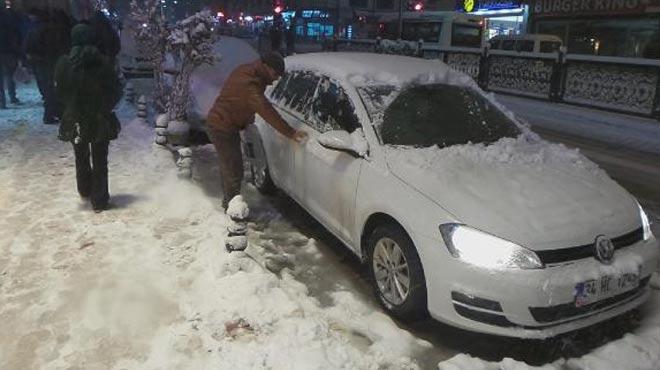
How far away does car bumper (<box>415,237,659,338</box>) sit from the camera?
3.03m

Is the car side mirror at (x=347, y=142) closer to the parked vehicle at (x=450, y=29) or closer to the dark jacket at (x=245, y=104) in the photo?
the dark jacket at (x=245, y=104)

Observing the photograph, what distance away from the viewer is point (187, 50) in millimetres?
8250

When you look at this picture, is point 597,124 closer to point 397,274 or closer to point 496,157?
point 496,157

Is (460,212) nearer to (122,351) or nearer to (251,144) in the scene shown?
(122,351)

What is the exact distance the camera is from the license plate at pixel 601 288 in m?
3.07

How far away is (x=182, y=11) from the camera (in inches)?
2800

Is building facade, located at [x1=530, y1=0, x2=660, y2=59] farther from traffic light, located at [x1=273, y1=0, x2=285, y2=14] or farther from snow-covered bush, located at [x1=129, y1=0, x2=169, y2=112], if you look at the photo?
snow-covered bush, located at [x1=129, y1=0, x2=169, y2=112]

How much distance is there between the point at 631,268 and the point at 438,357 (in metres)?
1.28

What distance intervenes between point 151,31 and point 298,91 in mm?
5005

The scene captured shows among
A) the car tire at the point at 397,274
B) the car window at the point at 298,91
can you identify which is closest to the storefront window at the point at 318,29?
the car window at the point at 298,91

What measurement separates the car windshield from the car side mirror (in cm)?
16

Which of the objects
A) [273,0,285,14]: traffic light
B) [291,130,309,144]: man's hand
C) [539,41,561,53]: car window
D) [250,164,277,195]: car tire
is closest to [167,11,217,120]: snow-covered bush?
[250,164,277,195]: car tire

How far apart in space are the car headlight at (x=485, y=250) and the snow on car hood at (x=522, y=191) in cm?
5

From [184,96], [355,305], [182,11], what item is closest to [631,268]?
[355,305]
